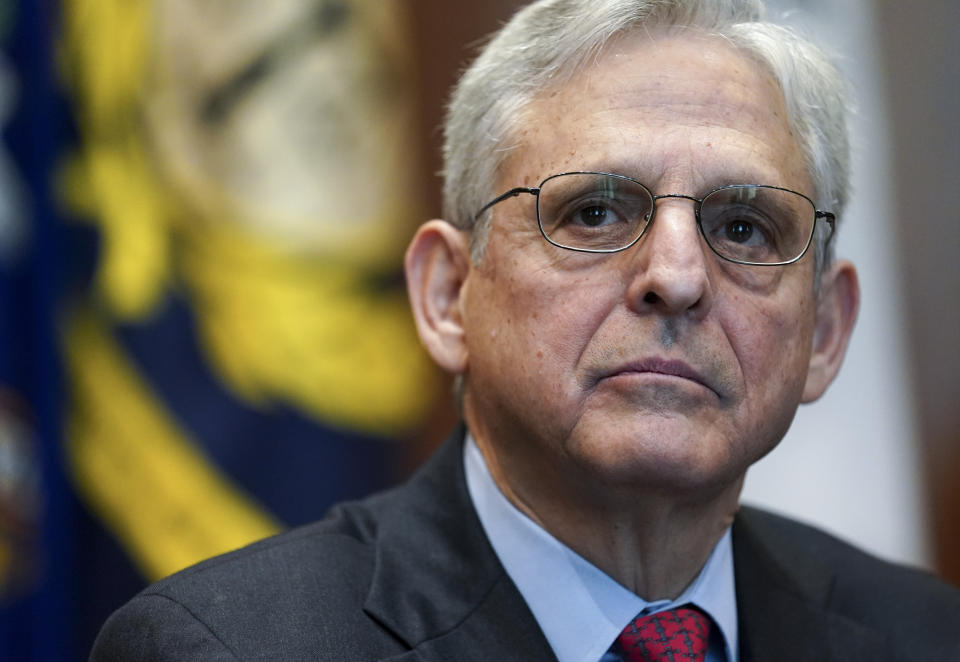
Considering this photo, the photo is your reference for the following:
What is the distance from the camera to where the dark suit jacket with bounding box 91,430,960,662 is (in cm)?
173

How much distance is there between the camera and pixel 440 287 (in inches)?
86.4

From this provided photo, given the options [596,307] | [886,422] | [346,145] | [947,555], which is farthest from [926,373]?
[596,307]

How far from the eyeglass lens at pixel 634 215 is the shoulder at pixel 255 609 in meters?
0.71

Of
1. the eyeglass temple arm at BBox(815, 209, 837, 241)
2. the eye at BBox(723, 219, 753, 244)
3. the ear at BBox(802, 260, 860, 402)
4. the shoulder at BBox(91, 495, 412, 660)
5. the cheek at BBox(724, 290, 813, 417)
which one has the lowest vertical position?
the shoulder at BBox(91, 495, 412, 660)

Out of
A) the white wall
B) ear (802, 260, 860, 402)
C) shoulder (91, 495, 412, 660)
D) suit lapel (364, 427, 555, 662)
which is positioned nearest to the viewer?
shoulder (91, 495, 412, 660)

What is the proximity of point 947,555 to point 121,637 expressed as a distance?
305cm

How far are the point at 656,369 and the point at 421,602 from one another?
22.5 inches

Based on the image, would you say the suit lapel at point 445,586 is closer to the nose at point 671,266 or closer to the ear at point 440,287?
the ear at point 440,287

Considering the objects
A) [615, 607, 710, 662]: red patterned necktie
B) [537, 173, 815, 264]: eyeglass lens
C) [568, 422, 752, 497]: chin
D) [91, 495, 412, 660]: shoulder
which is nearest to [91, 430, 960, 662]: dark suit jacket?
[91, 495, 412, 660]: shoulder

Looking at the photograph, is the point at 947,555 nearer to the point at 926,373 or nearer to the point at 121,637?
the point at 926,373

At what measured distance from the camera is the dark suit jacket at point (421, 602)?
1.73 m

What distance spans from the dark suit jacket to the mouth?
44 cm

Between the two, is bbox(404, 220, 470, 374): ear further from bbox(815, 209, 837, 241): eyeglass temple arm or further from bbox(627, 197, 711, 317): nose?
bbox(815, 209, 837, 241): eyeglass temple arm

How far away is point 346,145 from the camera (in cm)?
319
